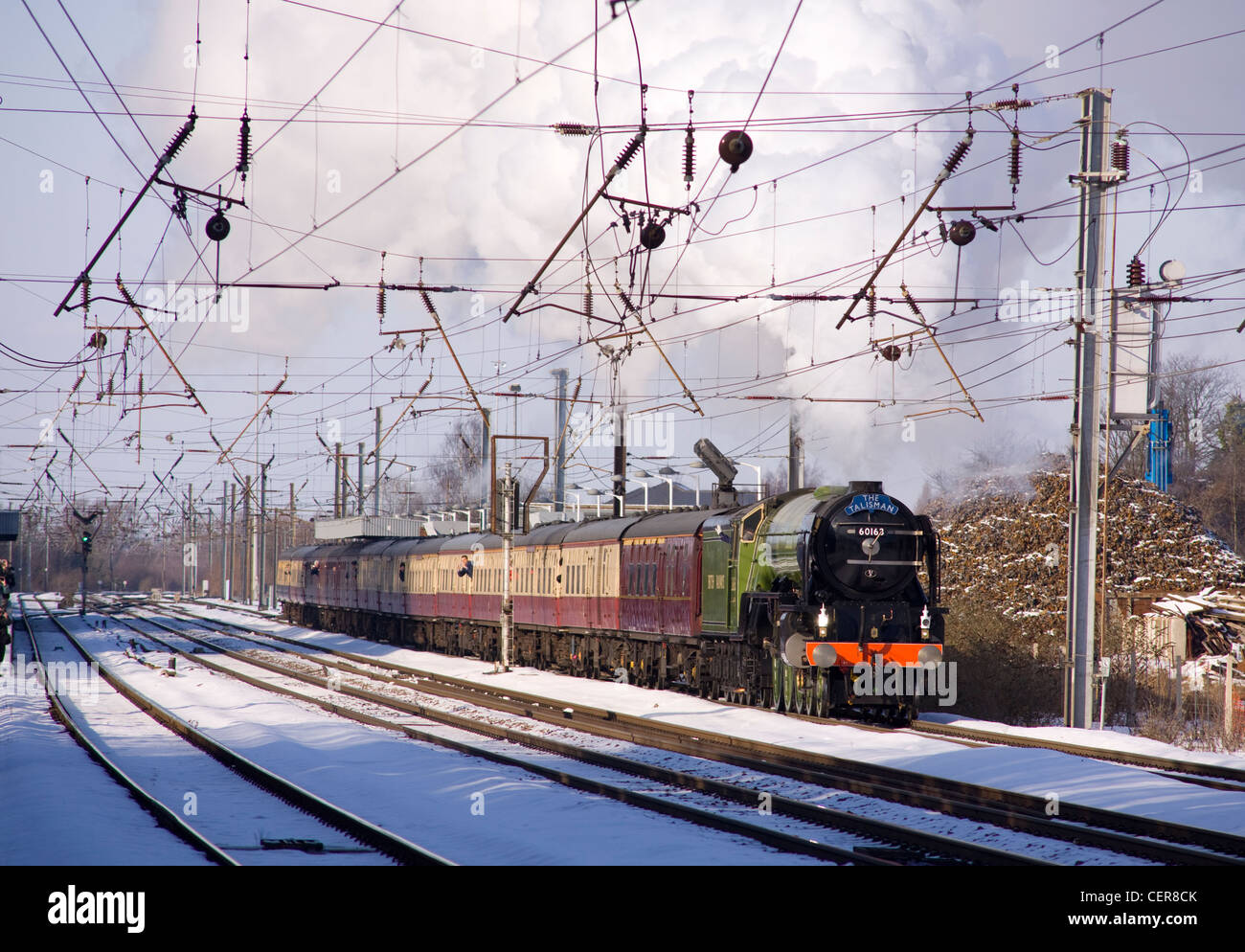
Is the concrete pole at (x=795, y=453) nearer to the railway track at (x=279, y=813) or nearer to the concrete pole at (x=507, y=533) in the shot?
the concrete pole at (x=507, y=533)

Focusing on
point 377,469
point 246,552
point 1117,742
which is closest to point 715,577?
point 1117,742

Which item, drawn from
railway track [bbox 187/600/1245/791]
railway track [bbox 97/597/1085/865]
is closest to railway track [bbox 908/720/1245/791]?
railway track [bbox 187/600/1245/791]

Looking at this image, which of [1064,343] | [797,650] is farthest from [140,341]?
[1064,343]

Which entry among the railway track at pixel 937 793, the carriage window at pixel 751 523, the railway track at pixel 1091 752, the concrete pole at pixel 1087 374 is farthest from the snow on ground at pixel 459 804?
the concrete pole at pixel 1087 374

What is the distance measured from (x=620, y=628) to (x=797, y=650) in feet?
31.9

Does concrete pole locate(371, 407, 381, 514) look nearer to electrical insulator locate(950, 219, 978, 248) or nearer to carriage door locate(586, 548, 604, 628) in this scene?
carriage door locate(586, 548, 604, 628)

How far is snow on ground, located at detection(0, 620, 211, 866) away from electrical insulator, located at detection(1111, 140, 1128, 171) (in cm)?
1702

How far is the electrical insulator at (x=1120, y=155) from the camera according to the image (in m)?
20.4

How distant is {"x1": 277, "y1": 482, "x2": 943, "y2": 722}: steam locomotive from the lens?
1991 centimetres

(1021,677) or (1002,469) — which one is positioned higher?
(1002,469)

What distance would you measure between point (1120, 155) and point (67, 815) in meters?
17.6
